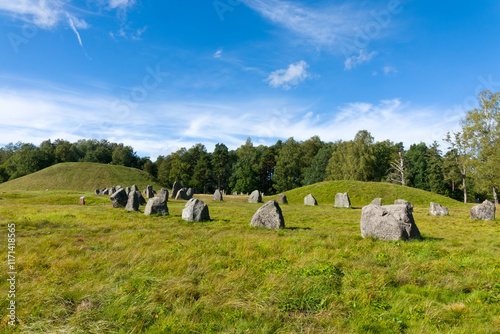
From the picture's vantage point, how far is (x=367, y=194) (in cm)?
3953

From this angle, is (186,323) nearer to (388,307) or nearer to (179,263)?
(179,263)

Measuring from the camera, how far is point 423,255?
7508 mm

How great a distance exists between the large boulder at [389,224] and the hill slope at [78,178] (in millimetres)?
65986

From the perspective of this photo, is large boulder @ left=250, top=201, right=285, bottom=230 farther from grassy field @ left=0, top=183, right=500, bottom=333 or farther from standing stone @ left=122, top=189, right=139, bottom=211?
standing stone @ left=122, top=189, right=139, bottom=211

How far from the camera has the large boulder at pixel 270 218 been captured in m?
12.5

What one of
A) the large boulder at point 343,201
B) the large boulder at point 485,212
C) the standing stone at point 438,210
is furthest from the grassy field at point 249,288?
the large boulder at point 343,201

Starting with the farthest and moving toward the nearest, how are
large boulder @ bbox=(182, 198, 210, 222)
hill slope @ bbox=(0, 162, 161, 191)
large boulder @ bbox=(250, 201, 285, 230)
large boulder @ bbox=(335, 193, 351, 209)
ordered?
hill slope @ bbox=(0, 162, 161, 191) < large boulder @ bbox=(335, 193, 351, 209) < large boulder @ bbox=(182, 198, 210, 222) < large boulder @ bbox=(250, 201, 285, 230)

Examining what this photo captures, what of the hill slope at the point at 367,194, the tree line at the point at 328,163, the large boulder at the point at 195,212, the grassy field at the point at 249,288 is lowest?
the grassy field at the point at 249,288

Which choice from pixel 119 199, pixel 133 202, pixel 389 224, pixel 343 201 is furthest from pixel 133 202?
pixel 343 201

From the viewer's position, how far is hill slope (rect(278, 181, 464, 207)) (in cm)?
3743

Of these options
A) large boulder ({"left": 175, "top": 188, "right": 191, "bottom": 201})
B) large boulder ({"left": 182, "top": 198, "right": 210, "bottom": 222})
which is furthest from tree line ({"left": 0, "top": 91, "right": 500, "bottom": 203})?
large boulder ({"left": 182, "top": 198, "right": 210, "bottom": 222})

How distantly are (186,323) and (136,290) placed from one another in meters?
1.53

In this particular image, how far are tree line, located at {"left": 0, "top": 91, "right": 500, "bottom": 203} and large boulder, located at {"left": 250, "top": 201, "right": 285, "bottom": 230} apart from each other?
1619 inches

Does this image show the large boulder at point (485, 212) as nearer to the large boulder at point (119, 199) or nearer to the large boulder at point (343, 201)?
the large boulder at point (343, 201)
